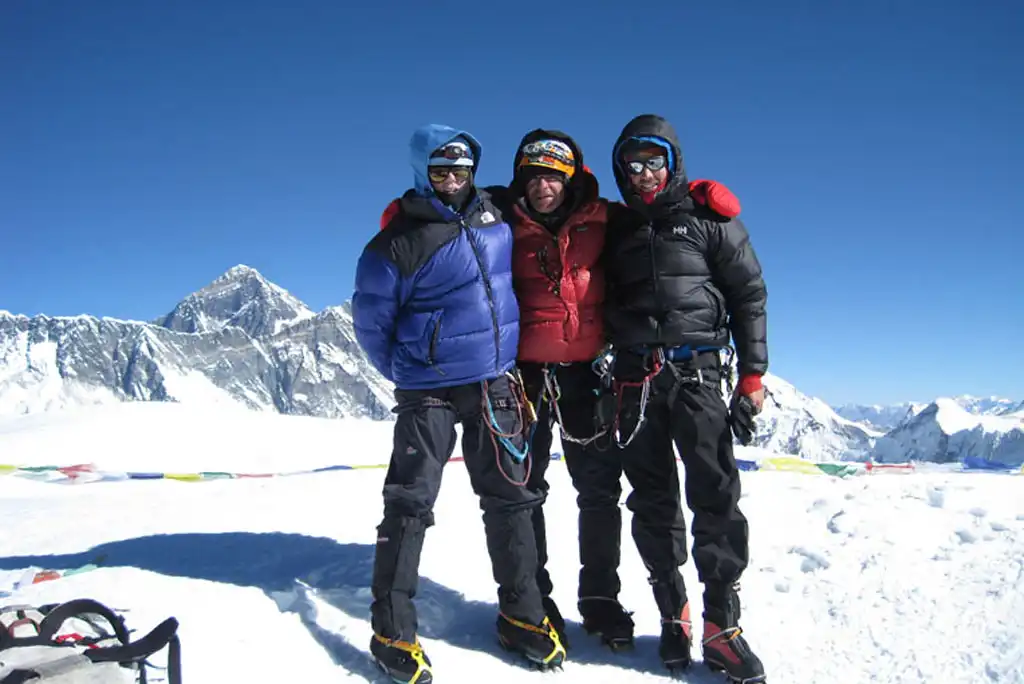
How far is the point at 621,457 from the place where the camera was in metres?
4.43

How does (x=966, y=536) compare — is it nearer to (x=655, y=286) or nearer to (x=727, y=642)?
(x=727, y=642)

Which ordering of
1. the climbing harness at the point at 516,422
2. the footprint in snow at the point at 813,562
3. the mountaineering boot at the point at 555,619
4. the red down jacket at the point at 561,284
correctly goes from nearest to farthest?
the climbing harness at the point at 516,422
the mountaineering boot at the point at 555,619
the red down jacket at the point at 561,284
the footprint in snow at the point at 813,562

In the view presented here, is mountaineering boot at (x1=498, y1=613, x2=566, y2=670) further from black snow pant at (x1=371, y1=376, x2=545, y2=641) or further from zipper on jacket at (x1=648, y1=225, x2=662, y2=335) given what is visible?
zipper on jacket at (x1=648, y1=225, x2=662, y2=335)

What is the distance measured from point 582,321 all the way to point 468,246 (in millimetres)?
892

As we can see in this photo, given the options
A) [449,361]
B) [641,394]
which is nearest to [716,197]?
[641,394]

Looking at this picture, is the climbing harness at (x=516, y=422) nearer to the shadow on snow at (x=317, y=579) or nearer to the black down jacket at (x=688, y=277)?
the black down jacket at (x=688, y=277)

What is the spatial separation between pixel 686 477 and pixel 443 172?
7.91ft

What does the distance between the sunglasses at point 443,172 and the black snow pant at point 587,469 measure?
53.0 inches

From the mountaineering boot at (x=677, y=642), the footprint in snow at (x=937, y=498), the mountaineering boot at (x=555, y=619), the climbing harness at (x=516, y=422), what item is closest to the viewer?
the mountaineering boot at (x=677, y=642)

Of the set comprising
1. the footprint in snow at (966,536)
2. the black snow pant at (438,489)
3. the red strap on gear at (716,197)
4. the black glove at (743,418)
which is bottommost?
the footprint in snow at (966,536)

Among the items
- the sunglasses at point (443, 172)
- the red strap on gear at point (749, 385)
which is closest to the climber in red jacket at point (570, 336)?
the sunglasses at point (443, 172)

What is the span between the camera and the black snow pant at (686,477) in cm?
405

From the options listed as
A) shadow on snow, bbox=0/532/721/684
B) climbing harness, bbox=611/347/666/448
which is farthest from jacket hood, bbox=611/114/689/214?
shadow on snow, bbox=0/532/721/684

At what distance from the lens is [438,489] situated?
13.1 feet
